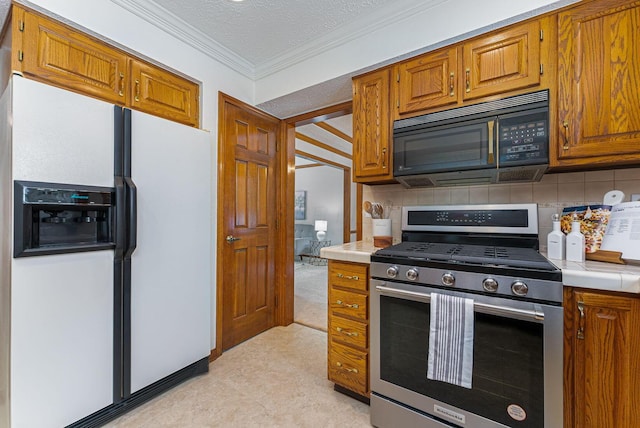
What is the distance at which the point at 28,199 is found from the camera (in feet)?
4.10

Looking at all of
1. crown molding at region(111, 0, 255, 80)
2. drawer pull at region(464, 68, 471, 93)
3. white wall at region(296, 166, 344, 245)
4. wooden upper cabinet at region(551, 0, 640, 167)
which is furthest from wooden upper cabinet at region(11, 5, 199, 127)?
white wall at region(296, 166, 344, 245)

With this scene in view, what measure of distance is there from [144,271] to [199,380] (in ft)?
3.01

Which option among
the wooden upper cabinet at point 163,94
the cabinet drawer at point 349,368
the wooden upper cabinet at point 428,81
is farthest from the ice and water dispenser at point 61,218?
the wooden upper cabinet at point 428,81

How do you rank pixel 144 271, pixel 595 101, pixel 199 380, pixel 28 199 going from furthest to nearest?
pixel 199 380, pixel 144 271, pixel 595 101, pixel 28 199

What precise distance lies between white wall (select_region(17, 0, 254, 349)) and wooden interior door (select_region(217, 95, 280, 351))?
0.30 feet

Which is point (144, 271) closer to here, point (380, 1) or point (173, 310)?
point (173, 310)

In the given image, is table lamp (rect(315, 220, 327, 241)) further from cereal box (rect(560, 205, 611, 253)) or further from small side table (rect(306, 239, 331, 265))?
cereal box (rect(560, 205, 611, 253))

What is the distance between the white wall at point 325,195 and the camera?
743cm

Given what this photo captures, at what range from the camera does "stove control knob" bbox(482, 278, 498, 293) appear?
122 cm

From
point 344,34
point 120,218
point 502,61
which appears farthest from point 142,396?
point 502,61

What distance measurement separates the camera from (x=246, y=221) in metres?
2.62

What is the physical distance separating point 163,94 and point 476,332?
250 centimetres

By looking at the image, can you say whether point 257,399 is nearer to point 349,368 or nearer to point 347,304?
point 349,368

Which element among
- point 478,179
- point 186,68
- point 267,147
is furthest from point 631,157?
point 186,68
